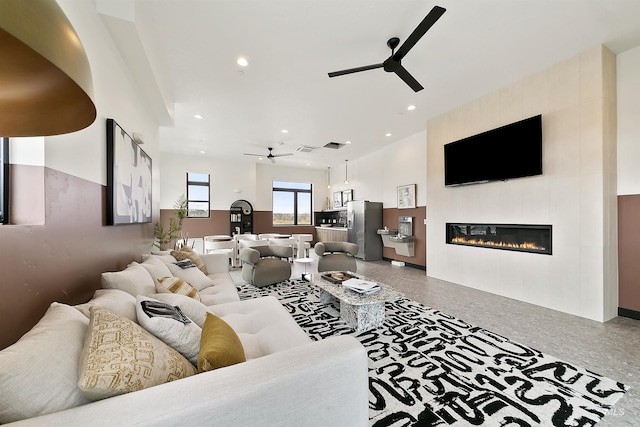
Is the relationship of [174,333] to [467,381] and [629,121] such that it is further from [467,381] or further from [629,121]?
[629,121]

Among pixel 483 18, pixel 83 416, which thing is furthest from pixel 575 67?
pixel 83 416

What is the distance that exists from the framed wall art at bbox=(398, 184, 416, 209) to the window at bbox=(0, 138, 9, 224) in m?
6.08

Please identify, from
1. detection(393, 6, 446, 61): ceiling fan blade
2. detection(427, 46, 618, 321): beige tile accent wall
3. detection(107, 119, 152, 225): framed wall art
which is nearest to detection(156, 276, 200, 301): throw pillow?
detection(107, 119, 152, 225): framed wall art

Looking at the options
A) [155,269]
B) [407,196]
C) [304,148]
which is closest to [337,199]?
[304,148]

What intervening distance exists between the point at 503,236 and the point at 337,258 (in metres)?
2.73

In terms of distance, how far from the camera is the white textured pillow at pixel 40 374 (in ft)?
2.17

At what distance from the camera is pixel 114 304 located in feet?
4.11

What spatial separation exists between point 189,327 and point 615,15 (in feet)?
15.1

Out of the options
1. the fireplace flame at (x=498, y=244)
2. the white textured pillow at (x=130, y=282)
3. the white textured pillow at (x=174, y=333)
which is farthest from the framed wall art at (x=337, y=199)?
the white textured pillow at (x=174, y=333)

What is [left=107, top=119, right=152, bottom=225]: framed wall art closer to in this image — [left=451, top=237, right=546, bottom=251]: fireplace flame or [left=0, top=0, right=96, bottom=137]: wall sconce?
[left=0, top=0, right=96, bottom=137]: wall sconce

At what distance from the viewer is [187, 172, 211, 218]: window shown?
809cm

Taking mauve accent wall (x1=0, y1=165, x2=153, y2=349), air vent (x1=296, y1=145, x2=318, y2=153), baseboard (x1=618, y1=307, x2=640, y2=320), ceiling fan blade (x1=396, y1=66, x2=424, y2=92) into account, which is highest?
air vent (x1=296, y1=145, x2=318, y2=153)

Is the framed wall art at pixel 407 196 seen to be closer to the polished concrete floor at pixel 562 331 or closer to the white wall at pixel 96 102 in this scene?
the polished concrete floor at pixel 562 331

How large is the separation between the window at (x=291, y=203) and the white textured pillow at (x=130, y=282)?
24.1ft
